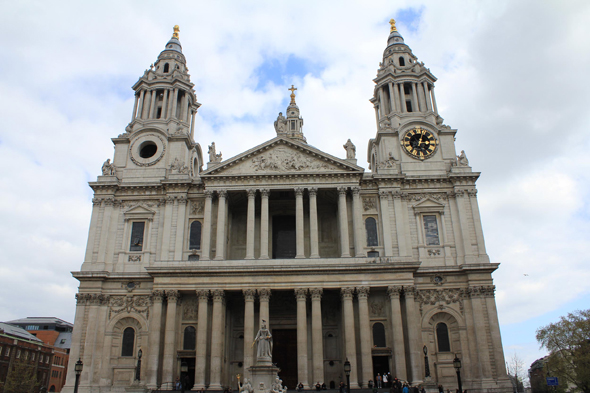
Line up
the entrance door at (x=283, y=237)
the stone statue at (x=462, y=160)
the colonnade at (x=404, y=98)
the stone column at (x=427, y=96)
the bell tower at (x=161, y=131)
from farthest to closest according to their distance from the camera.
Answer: the stone column at (x=427, y=96), the colonnade at (x=404, y=98), the bell tower at (x=161, y=131), the entrance door at (x=283, y=237), the stone statue at (x=462, y=160)

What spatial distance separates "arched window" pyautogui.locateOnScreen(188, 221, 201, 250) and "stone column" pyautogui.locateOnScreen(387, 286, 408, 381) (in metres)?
15.4

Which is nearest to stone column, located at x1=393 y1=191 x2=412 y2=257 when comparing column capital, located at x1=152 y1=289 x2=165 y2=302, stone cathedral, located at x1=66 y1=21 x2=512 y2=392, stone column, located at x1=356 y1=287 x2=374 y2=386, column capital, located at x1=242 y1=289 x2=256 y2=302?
stone cathedral, located at x1=66 y1=21 x2=512 y2=392

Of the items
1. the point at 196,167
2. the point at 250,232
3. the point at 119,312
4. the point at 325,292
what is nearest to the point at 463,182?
the point at 325,292

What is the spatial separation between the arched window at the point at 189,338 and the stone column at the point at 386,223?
1568 centimetres

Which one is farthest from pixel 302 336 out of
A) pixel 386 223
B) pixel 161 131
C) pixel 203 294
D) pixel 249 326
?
pixel 161 131

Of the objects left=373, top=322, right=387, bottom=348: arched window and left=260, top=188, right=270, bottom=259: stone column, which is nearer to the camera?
left=373, top=322, right=387, bottom=348: arched window

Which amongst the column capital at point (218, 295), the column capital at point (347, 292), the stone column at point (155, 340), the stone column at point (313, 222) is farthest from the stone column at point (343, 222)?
the stone column at point (155, 340)

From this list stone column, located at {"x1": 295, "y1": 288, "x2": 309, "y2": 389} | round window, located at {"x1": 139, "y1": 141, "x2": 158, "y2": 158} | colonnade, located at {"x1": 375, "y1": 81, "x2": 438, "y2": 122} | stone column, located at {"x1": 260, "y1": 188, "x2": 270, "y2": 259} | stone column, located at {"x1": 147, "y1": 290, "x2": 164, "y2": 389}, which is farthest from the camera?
colonnade, located at {"x1": 375, "y1": 81, "x2": 438, "y2": 122}

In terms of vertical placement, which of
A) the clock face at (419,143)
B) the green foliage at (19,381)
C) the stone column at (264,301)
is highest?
the clock face at (419,143)

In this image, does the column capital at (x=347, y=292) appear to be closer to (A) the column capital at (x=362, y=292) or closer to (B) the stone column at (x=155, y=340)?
(A) the column capital at (x=362, y=292)

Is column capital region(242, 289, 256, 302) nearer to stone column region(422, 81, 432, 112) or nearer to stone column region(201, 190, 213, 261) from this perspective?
stone column region(201, 190, 213, 261)

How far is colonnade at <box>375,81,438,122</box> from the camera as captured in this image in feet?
151

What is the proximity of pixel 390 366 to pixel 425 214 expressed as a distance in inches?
497

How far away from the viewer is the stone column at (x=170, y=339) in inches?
1321
